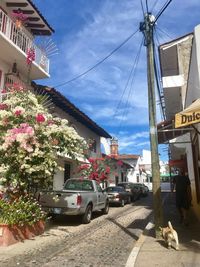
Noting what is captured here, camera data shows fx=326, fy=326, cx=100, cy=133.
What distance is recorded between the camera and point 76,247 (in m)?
8.38

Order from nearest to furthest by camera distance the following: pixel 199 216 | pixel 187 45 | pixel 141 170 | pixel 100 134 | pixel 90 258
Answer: pixel 90 258 < pixel 199 216 < pixel 187 45 < pixel 100 134 < pixel 141 170

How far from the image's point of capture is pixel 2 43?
13.2 metres

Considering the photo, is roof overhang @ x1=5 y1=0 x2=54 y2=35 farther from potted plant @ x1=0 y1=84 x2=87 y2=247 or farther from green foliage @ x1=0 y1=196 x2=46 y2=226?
green foliage @ x1=0 y1=196 x2=46 y2=226

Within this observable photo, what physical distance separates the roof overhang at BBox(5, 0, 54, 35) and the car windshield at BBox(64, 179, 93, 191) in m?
8.35

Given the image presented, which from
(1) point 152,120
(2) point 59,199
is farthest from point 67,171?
(1) point 152,120

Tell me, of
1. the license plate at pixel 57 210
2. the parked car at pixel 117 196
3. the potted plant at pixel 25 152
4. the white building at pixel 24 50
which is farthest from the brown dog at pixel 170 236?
the parked car at pixel 117 196

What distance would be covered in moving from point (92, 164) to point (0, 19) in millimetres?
11399

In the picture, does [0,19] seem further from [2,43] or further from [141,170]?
[141,170]

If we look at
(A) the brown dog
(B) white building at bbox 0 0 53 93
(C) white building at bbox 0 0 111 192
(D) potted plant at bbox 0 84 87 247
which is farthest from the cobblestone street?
(B) white building at bbox 0 0 53 93

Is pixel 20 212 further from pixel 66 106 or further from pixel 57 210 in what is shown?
pixel 66 106

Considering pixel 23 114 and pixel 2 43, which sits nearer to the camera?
pixel 23 114

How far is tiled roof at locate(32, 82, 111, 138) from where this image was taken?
16781 mm

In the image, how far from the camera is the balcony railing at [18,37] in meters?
13.6

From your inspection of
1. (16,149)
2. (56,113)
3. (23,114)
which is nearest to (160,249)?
(16,149)
